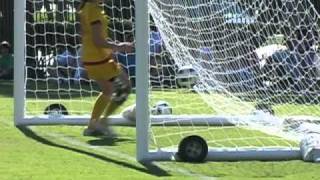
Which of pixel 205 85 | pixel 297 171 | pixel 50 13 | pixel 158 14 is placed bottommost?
pixel 297 171

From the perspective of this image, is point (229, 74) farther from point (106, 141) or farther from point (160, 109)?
point (106, 141)

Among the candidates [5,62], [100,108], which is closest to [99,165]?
[100,108]

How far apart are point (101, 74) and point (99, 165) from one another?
6.27 ft

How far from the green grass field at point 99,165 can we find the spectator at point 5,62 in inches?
344

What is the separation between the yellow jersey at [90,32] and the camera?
8.87 meters

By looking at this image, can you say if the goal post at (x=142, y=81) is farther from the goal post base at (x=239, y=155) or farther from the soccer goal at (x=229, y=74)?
the soccer goal at (x=229, y=74)

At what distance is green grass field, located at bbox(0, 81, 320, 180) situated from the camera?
692cm

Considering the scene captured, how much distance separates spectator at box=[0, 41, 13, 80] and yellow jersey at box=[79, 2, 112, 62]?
28.9ft

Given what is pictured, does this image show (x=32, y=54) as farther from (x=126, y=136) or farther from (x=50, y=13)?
(x=126, y=136)

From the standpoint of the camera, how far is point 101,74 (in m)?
9.12

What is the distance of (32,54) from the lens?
15211mm

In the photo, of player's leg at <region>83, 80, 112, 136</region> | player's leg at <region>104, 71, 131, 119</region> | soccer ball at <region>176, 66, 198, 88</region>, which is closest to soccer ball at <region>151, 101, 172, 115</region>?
soccer ball at <region>176, 66, 198, 88</region>

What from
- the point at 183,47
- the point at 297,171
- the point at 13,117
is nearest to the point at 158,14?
the point at 183,47

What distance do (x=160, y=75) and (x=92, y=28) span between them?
12.2 feet
